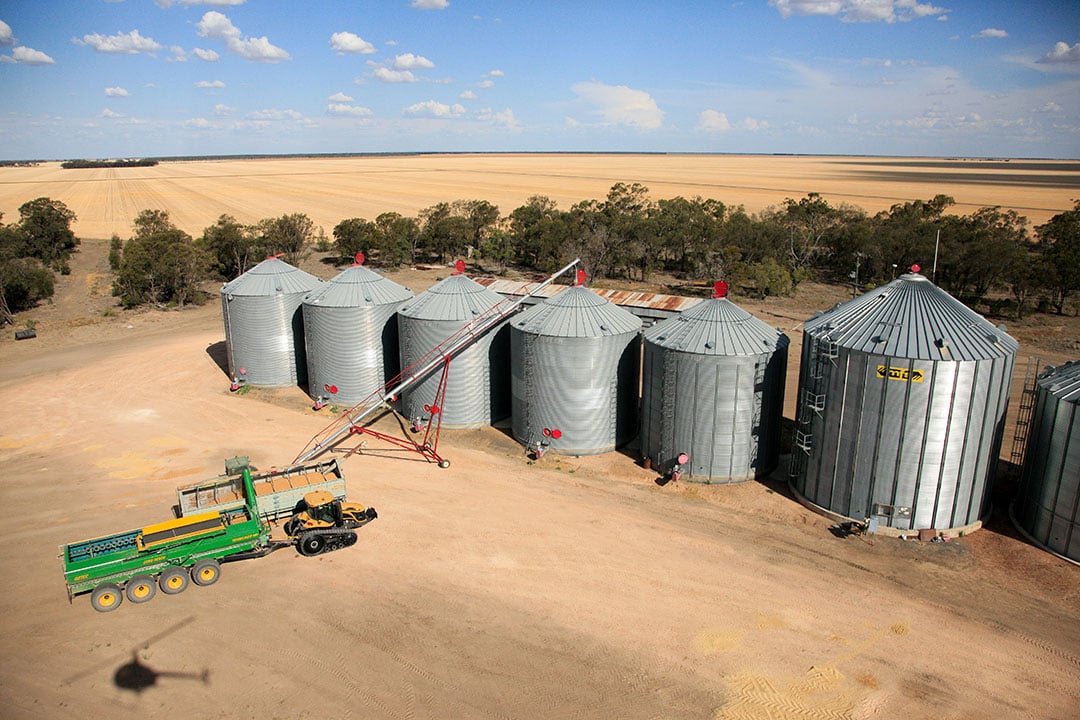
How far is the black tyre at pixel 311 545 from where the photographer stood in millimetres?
20197

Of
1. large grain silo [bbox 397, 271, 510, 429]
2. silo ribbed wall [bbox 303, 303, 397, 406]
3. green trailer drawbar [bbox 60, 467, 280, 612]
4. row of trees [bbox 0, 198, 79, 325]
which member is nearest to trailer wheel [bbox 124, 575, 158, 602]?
green trailer drawbar [bbox 60, 467, 280, 612]

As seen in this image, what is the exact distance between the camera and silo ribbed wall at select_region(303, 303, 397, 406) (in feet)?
106

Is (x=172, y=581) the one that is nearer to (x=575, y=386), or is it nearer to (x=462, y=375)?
(x=462, y=375)

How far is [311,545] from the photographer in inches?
Result: 800

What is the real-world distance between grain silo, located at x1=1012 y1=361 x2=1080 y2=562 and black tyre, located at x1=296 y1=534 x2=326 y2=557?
854 inches

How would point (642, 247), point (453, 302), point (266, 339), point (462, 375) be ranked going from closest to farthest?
point (462, 375), point (453, 302), point (266, 339), point (642, 247)

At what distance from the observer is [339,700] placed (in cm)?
1508

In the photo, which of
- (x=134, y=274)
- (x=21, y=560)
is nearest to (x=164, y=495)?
(x=21, y=560)

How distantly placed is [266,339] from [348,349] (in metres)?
5.60

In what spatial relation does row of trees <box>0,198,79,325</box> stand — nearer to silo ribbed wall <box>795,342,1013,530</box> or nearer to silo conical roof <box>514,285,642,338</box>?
silo conical roof <box>514,285,642,338</box>

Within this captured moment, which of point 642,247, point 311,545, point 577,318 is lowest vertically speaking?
point 311,545

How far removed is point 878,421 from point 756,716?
33.5 feet

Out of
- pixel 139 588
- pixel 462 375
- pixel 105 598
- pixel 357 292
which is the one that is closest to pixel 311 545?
pixel 139 588

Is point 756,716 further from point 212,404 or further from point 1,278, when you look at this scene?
point 1,278
